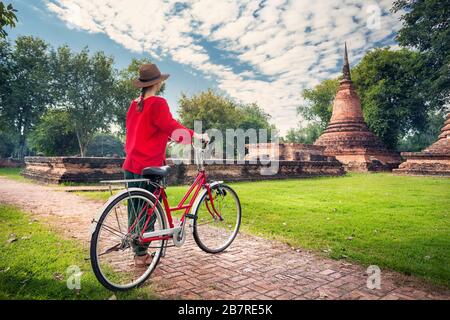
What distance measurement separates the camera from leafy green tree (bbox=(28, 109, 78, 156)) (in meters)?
27.3

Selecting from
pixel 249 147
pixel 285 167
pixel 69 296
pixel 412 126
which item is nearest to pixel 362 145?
pixel 249 147

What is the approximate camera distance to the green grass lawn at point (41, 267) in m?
2.42

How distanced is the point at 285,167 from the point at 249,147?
13.2m

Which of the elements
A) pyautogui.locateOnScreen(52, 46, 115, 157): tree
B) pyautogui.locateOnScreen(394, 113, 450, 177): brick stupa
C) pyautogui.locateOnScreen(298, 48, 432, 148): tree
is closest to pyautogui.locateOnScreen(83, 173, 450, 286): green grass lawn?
pyautogui.locateOnScreen(394, 113, 450, 177): brick stupa

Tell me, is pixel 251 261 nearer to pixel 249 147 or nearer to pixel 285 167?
pixel 285 167

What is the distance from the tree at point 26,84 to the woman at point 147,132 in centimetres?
2914

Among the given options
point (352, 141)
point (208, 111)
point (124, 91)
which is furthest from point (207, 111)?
point (352, 141)

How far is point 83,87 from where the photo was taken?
27.7m

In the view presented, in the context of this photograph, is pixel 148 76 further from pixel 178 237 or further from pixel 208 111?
pixel 208 111

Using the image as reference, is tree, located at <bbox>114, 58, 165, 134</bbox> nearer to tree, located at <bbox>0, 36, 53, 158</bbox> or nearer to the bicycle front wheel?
tree, located at <bbox>0, 36, 53, 158</bbox>

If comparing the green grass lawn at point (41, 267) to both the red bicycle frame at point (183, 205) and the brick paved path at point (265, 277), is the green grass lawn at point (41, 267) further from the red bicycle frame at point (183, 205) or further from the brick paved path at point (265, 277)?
the red bicycle frame at point (183, 205)

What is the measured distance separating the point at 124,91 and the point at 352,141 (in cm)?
2388

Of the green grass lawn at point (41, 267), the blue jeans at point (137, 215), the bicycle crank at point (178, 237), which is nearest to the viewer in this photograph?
the green grass lawn at point (41, 267)

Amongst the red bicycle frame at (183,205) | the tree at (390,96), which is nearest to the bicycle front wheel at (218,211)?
the red bicycle frame at (183,205)
